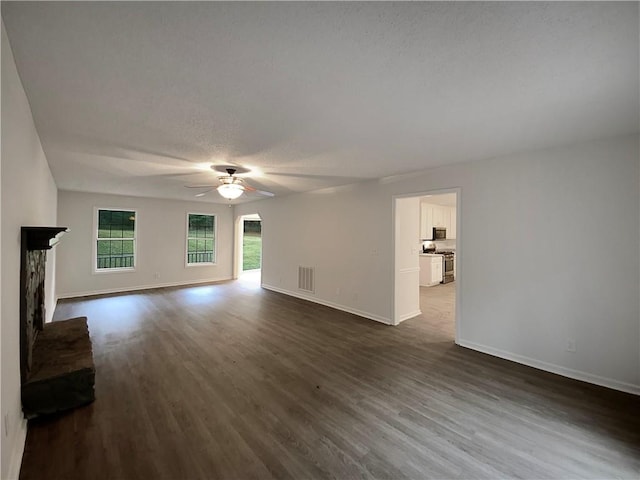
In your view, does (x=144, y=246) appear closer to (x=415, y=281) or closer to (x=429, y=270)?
(x=415, y=281)

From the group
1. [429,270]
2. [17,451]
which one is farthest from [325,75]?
[429,270]

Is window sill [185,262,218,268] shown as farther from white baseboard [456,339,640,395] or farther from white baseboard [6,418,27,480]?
white baseboard [456,339,640,395]

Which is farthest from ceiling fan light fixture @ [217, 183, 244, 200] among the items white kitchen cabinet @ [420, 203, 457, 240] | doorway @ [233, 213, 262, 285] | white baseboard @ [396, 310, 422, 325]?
white kitchen cabinet @ [420, 203, 457, 240]

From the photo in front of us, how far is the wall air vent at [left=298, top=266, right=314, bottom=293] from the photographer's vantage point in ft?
20.5

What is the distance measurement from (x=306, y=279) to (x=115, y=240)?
16.3 feet

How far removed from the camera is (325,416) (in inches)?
90.3

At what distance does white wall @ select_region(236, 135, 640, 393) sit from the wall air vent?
8.87 ft

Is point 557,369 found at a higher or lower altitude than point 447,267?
lower

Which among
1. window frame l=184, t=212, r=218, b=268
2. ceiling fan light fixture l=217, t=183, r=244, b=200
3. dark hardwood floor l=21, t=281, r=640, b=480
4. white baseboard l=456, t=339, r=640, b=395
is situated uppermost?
ceiling fan light fixture l=217, t=183, r=244, b=200

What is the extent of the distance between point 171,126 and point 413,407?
3.31 meters

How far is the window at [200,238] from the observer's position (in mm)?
8188

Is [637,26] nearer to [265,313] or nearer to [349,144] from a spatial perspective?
[349,144]

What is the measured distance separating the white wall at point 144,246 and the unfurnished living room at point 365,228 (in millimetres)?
2503

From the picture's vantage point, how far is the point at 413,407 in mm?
2434
